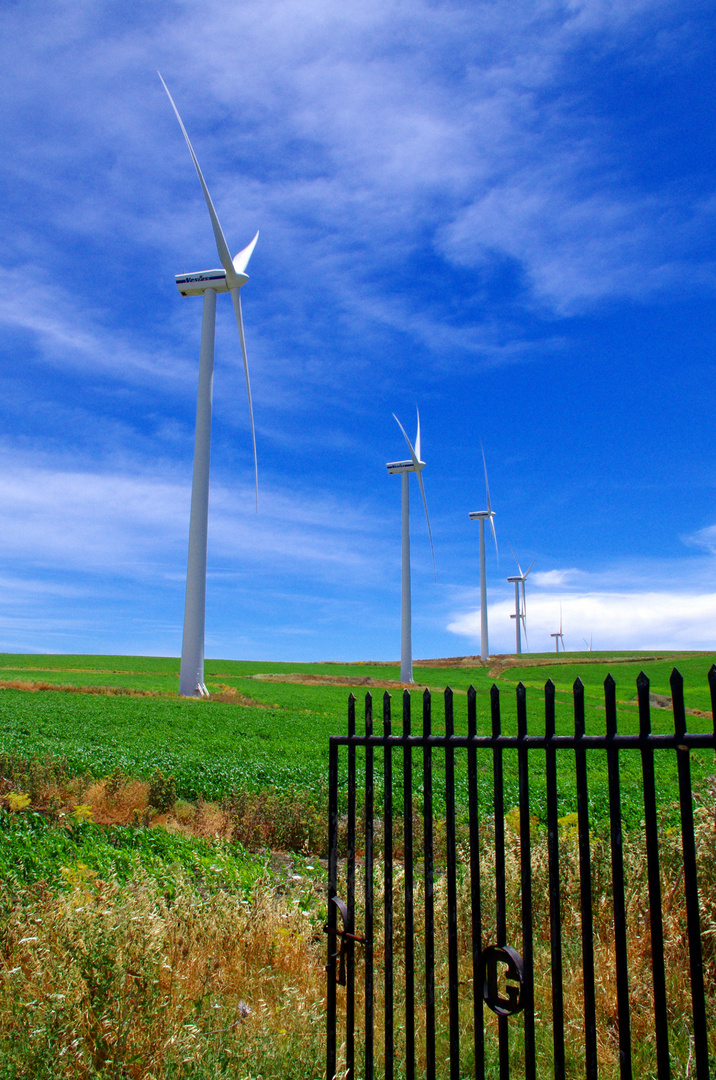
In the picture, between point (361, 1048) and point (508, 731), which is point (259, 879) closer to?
point (361, 1048)

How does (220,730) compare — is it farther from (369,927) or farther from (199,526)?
(369,927)

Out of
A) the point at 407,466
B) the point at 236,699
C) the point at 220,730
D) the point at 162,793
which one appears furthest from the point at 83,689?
the point at 407,466

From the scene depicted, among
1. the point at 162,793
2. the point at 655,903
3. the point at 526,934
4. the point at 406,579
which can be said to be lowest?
the point at 162,793

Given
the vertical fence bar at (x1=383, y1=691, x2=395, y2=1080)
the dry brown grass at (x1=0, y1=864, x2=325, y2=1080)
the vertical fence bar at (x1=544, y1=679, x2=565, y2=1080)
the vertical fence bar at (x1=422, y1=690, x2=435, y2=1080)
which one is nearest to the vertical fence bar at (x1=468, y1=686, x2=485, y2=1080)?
the vertical fence bar at (x1=422, y1=690, x2=435, y2=1080)

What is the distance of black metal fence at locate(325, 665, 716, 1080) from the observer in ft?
13.3

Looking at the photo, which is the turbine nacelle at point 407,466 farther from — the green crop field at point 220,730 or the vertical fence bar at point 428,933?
the vertical fence bar at point 428,933

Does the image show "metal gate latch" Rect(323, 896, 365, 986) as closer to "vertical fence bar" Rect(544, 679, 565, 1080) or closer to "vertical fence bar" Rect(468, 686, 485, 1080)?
"vertical fence bar" Rect(468, 686, 485, 1080)

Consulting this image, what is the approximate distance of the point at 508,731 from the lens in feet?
116

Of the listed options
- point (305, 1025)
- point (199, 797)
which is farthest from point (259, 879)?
point (199, 797)

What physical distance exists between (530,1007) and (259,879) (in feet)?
14.4

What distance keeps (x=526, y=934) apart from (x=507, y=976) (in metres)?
0.28

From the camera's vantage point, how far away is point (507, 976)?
4469 millimetres

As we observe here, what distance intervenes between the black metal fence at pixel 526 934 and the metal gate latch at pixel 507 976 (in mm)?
12

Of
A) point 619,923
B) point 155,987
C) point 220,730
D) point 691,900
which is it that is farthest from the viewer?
point 220,730
